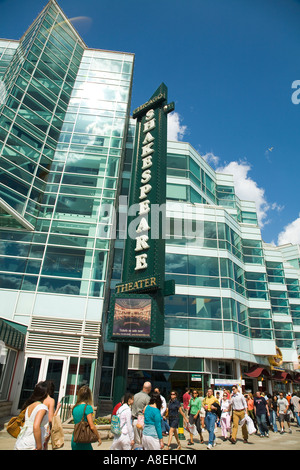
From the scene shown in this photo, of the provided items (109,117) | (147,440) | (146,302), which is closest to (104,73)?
(109,117)

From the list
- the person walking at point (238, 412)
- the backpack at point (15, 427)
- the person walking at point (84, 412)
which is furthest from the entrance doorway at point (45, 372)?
the backpack at point (15, 427)

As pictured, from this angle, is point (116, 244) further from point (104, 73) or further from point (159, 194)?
point (104, 73)

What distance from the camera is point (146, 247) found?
1680cm

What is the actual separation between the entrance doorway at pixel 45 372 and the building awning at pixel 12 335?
1192 mm

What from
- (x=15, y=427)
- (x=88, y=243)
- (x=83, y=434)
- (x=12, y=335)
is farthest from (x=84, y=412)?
(x=88, y=243)

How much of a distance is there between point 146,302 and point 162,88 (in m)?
17.1

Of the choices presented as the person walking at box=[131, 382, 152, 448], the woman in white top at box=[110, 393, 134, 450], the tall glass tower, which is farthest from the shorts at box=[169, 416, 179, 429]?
the tall glass tower

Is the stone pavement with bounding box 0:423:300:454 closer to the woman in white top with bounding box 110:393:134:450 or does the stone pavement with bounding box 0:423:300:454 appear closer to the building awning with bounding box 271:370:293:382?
the woman in white top with bounding box 110:393:134:450

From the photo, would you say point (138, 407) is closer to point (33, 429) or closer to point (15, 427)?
point (15, 427)

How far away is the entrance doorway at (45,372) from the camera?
15.8 metres

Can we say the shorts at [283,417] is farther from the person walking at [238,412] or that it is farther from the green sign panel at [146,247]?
the green sign panel at [146,247]

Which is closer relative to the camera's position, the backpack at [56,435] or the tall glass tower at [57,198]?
the backpack at [56,435]

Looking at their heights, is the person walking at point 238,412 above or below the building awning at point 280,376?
below
